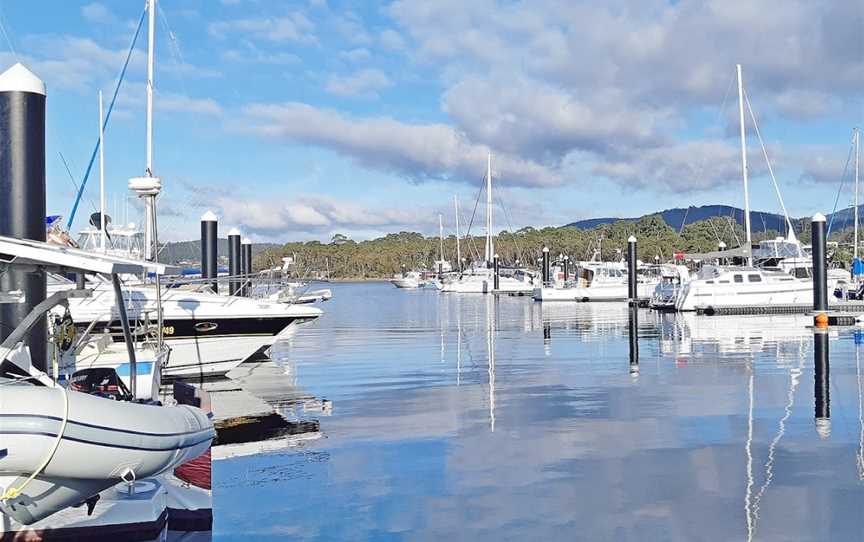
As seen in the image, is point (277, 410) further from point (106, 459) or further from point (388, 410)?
point (106, 459)

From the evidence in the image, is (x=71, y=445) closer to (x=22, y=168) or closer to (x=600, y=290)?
(x=22, y=168)

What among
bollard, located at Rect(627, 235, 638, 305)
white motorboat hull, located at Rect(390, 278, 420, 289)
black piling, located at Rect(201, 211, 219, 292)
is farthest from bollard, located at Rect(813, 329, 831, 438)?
white motorboat hull, located at Rect(390, 278, 420, 289)

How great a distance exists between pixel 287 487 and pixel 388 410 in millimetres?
5144

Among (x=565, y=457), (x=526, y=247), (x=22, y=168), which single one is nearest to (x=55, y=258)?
(x=22, y=168)

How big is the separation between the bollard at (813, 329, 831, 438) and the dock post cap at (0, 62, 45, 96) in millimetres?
10438

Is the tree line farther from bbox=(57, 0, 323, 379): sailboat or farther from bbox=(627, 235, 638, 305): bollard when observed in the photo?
bbox=(57, 0, 323, 379): sailboat

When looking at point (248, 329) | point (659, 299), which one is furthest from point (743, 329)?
point (248, 329)

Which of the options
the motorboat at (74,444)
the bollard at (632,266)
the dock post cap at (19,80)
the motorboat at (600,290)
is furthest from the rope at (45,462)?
the motorboat at (600,290)

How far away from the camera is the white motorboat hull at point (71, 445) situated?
625 centimetres

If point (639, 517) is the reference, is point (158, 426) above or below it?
above

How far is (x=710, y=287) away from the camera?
44.1 m

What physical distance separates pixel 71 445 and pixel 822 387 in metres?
13.6

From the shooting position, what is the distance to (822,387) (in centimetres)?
1616

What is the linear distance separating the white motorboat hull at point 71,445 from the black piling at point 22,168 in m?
3.23
